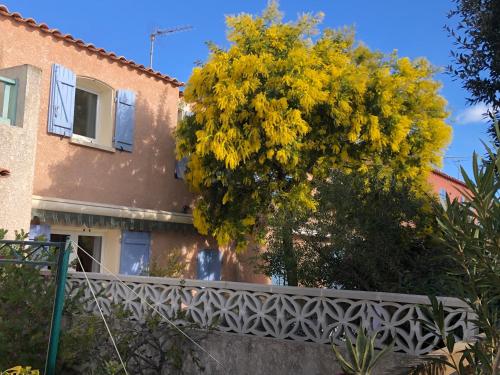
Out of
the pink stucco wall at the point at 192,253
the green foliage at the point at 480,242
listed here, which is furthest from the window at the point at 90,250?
the green foliage at the point at 480,242

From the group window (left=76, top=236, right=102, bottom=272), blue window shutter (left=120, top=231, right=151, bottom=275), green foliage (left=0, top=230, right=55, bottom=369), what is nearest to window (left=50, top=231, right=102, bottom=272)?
window (left=76, top=236, right=102, bottom=272)

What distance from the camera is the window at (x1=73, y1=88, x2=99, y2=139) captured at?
1113cm

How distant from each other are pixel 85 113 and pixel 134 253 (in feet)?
10.3

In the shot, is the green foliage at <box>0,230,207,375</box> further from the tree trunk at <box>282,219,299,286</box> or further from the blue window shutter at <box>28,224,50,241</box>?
the blue window shutter at <box>28,224,50,241</box>

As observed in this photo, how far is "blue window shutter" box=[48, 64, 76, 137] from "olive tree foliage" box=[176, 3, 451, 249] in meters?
2.29

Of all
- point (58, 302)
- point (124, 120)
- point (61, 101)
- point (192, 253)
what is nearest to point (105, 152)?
point (124, 120)

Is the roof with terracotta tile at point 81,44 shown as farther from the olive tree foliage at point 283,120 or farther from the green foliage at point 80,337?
the green foliage at point 80,337

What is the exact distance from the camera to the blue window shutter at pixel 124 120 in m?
11.3

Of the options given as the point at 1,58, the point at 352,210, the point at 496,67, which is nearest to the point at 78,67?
the point at 1,58

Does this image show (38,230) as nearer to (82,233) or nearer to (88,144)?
(82,233)

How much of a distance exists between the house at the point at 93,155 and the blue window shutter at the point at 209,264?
1.0 inches

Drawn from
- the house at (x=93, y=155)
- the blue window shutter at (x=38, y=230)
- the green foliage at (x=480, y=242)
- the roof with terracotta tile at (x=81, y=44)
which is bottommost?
the green foliage at (x=480, y=242)

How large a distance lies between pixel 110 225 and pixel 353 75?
5.95 metres

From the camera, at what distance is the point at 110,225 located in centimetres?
1081
